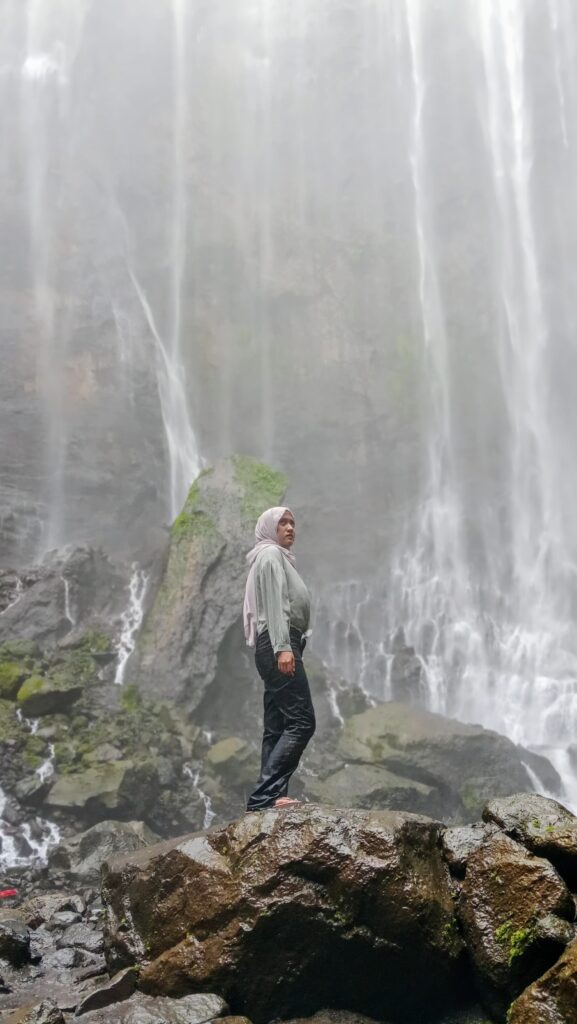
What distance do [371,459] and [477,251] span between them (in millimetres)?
9720

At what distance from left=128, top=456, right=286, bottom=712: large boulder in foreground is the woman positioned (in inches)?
369

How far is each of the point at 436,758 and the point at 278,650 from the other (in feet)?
31.4

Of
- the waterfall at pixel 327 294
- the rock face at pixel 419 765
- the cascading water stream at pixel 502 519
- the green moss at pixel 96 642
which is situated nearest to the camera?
the rock face at pixel 419 765

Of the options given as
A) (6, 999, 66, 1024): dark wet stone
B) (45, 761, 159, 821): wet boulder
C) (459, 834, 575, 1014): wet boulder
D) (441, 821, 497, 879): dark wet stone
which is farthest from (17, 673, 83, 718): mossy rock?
(459, 834, 575, 1014): wet boulder

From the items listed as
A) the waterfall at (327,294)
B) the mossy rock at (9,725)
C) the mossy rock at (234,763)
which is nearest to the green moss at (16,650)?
the mossy rock at (9,725)

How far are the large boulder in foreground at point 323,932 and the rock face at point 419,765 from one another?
8.52 m

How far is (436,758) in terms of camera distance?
12977 millimetres

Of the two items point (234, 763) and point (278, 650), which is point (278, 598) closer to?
point (278, 650)

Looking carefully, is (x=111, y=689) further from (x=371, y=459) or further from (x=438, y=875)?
(x=371, y=459)

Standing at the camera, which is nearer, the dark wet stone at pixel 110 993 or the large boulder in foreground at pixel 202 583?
the dark wet stone at pixel 110 993

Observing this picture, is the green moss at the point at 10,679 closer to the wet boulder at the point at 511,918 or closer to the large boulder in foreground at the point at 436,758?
the large boulder in foreground at the point at 436,758

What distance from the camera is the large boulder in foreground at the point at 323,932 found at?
3.31 metres

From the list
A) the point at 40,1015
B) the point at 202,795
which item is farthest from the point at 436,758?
the point at 40,1015

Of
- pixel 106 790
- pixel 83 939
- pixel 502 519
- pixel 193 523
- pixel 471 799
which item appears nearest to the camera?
pixel 83 939
